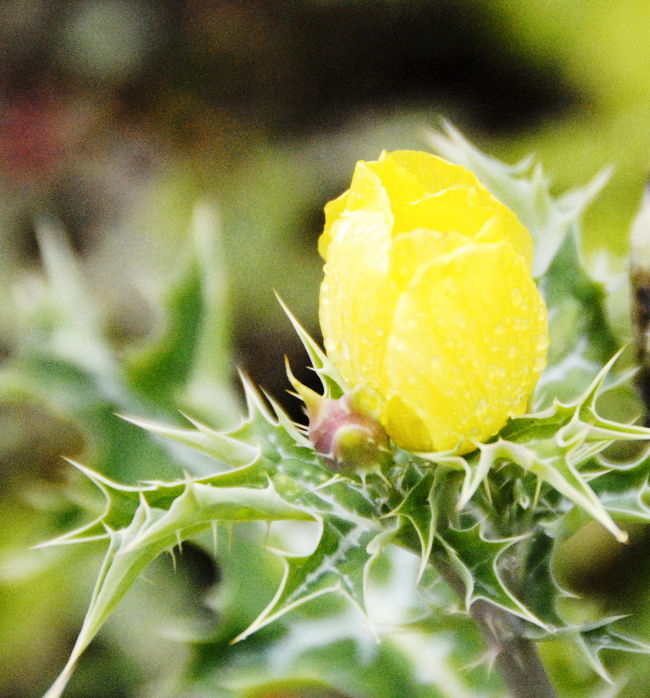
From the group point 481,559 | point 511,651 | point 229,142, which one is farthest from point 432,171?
point 229,142

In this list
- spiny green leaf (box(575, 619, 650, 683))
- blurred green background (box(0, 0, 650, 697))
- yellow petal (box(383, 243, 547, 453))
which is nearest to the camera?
yellow petal (box(383, 243, 547, 453))

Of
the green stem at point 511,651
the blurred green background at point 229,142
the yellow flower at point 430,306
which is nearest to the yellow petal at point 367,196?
the yellow flower at point 430,306

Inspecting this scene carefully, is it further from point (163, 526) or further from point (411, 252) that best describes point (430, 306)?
point (163, 526)

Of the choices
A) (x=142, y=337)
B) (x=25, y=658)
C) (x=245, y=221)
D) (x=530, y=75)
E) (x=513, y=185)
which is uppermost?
(x=513, y=185)

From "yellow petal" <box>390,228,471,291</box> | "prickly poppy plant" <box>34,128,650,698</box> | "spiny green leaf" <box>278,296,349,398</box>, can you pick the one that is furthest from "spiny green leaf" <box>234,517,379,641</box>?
"yellow petal" <box>390,228,471,291</box>

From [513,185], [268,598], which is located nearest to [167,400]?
[268,598]

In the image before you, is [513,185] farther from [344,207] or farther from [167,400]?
[167,400]

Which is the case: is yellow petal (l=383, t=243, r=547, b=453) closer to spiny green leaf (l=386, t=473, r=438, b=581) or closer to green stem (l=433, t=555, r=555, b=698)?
spiny green leaf (l=386, t=473, r=438, b=581)
